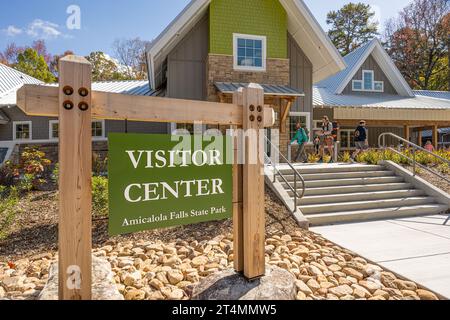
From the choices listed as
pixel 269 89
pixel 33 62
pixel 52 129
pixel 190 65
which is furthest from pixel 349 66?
pixel 33 62

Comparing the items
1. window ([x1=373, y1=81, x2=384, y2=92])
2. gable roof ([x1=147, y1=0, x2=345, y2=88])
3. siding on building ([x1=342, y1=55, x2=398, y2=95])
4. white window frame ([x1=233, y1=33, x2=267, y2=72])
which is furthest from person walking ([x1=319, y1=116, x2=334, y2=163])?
window ([x1=373, y1=81, x2=384, y2=92])

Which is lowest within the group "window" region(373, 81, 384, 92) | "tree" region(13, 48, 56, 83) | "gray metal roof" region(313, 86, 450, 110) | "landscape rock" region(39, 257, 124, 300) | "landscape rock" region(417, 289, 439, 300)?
"landscape rock" region(417, 289, 439, 300)

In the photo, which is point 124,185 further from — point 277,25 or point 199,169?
point 277,25

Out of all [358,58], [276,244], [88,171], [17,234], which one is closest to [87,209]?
[88,171]

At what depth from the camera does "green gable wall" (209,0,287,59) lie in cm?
1112

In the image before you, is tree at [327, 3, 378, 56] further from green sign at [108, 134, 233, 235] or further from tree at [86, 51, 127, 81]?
green sign at [108, 134, 233, 235]

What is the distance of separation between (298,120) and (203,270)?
10215mm

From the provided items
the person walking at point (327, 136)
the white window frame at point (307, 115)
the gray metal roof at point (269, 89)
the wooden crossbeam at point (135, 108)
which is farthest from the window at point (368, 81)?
the wooden crossbeam at point (135, 108)

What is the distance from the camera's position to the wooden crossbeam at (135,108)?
2.03 m

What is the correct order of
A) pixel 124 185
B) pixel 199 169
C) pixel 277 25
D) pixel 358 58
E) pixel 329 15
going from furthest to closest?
1. pixel 329 15
2. pixel 358 58
3. pixel 277 25
4. pixel 199 169
5. pixel 124 185

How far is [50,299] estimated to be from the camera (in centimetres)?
254

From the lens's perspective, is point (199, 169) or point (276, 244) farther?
point (276, 244)

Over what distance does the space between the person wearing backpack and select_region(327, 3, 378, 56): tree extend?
30.2 m
